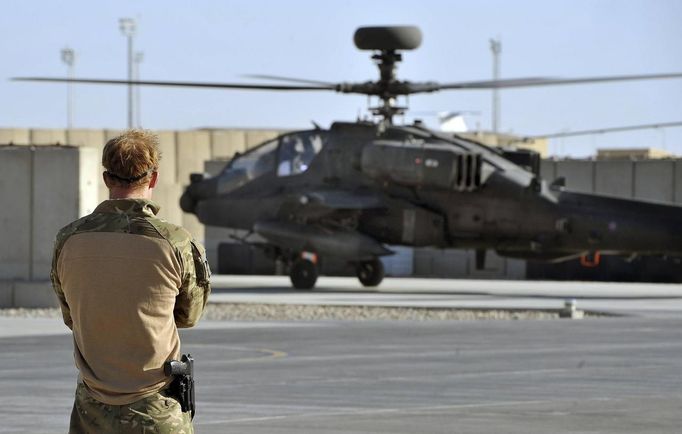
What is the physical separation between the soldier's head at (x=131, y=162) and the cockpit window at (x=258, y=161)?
20.9 metres

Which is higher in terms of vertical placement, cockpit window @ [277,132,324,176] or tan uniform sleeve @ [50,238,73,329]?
cockpit window @ [277,132,324,176]

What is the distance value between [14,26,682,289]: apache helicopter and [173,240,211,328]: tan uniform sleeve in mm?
18079

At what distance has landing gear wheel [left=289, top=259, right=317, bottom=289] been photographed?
86.2ft

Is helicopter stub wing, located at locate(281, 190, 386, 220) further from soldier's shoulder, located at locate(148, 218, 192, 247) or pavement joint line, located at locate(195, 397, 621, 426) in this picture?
soldier's shoulder, located at locate(148, 218, 192, 247)

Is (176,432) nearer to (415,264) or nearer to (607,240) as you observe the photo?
(607,240)

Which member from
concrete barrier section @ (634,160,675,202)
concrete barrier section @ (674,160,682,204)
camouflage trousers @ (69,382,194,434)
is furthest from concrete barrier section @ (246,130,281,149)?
camouflage trousers @ (69,382,194,434)

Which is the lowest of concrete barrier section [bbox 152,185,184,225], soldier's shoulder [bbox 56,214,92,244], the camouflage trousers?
concrete barrier section [bbox 152,185,184,225]

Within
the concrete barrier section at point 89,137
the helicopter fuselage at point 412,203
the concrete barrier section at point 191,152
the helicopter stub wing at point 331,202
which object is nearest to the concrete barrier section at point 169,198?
the helicopter fuselage at point 412,203

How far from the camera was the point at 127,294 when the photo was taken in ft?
16.6

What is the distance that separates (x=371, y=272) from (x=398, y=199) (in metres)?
1.98

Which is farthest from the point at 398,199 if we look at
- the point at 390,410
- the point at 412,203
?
the point at 390,410

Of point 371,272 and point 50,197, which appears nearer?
point 50,197

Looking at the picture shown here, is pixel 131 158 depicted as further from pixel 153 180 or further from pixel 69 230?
pixel 69 230

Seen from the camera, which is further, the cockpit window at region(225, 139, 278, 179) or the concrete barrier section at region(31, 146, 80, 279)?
the cockpit window at region(225, 139, 278, 179)
